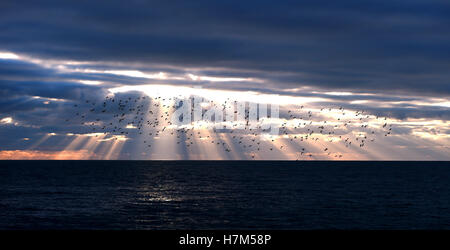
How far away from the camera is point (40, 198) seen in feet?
276

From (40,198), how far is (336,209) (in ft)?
171

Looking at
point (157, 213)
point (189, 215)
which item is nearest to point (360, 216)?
point (189, 215)

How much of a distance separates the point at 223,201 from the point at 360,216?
1016 inches

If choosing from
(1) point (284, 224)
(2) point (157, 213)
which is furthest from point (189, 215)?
(1) point (284, 224)
